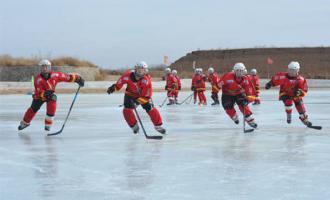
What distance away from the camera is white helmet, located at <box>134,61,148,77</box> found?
24.9 ft

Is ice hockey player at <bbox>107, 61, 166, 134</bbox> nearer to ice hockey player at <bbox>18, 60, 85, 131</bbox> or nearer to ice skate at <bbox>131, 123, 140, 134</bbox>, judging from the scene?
ice skate at <bbox>131, 123, 140, 134</bbox>

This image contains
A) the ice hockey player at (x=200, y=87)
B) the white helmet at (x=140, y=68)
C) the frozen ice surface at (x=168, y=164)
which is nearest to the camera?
the frozen ice surface at (x=168, y=164)

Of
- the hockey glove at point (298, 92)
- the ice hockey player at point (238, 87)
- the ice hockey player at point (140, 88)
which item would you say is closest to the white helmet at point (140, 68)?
the ice hockey player at point (140, 88)

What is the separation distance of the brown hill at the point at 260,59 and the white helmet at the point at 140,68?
191 ft

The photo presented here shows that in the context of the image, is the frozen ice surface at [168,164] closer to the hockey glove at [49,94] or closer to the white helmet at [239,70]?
the hockey glove at [49,94]

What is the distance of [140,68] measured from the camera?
760 centimetres

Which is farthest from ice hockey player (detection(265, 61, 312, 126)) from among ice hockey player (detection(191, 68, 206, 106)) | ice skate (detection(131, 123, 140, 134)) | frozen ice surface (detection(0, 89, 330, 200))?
ice hockey player (detection(191, 68, 206, 106))

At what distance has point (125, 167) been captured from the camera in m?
4.97

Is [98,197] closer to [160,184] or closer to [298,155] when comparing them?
[160,184]

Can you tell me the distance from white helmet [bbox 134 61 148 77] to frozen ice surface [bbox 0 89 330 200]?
35.4 inches

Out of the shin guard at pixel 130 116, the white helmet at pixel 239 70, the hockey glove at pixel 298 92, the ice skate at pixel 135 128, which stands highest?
the white helmet at pixel 239 70

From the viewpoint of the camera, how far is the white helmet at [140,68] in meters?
7.59

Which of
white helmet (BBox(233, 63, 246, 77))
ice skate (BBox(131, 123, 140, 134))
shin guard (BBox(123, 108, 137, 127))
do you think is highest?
white helmet (BBox(233, 63, 246, 77))

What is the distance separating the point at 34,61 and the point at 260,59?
4252cm
